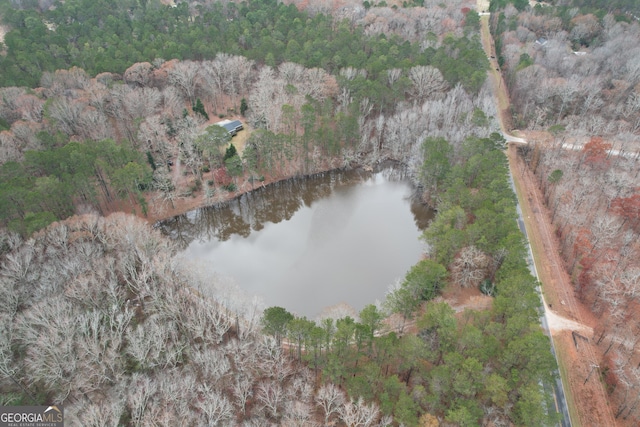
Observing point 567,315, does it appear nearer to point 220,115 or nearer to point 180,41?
point 220,115

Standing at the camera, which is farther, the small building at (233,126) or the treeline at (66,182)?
the small building at (233,126)

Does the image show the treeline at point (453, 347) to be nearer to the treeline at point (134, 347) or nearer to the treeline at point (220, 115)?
the treeline at point (134, 347)

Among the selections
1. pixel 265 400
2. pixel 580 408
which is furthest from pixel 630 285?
pixel 265 400

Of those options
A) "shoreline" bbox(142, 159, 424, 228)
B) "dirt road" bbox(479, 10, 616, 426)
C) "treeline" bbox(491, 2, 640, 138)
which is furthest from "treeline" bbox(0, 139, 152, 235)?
"treeline" bbox(491, 2, 640, 138)

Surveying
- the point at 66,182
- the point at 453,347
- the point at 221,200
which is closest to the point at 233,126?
the point at 221,200

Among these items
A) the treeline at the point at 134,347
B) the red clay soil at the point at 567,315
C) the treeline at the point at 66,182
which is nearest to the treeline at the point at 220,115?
the treeline at the point at 66,182

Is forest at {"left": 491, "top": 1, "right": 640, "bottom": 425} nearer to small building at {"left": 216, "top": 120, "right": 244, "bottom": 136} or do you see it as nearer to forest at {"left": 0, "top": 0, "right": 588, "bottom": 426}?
forest at {"left": 0, "top": 0, "right": 588, "bottom": 426}
